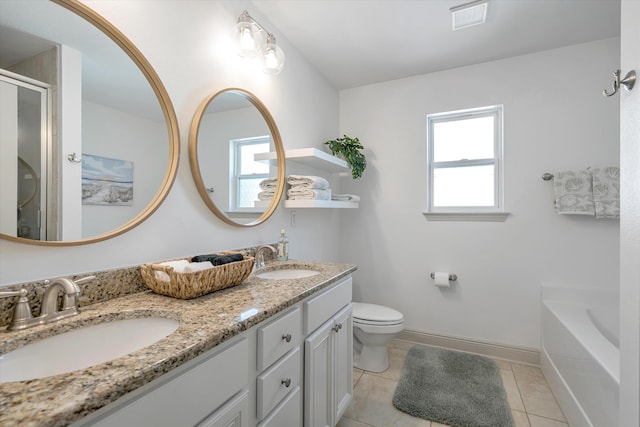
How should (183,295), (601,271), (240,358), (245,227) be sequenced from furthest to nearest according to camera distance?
1. (601,271)
2. (245,227)
3. (183,295)
4. (240,358)

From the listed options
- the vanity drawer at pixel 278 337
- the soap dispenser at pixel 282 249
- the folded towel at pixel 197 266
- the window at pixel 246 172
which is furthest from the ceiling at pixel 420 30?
the vanity drawer at pixel 278 337

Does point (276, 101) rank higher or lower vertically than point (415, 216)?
higher

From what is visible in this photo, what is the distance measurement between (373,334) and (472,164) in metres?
1.69

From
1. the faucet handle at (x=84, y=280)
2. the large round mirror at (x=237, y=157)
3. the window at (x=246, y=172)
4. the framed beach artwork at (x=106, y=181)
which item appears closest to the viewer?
the faucet handle at (x=84, y=280)

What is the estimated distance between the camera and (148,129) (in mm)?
1193

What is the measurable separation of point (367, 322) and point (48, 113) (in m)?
2.05

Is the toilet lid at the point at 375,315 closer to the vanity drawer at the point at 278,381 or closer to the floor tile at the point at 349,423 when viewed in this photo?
the floor tile at the point at 349,423

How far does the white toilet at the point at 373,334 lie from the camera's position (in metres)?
2.12

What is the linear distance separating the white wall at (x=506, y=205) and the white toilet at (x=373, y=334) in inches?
22.3

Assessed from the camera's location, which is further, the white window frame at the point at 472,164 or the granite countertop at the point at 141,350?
the white window frame at the point at 472,164

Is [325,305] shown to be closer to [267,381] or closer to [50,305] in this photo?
[267,381]

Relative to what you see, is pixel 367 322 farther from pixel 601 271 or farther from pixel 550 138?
pixel 550 138

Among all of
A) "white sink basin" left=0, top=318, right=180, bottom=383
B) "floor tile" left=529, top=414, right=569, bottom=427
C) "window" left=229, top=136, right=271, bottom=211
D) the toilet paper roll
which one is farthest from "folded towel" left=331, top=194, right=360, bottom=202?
"floor tile" left=529, top=414, right=569, bottom=427

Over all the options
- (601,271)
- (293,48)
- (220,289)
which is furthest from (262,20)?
(601,271)
